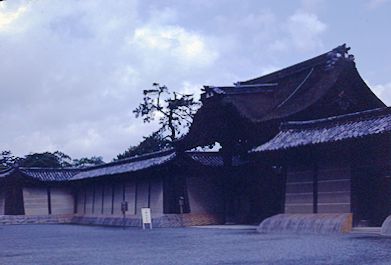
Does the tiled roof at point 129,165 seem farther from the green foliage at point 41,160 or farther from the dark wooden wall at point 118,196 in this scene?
the green foliage at point 41,160

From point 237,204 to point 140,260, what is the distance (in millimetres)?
19414

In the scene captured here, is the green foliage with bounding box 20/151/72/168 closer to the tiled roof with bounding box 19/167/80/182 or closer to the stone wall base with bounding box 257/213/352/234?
the tiled roof with bounding box 19/167/80/182

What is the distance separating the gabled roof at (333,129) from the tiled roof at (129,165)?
880 centimetres

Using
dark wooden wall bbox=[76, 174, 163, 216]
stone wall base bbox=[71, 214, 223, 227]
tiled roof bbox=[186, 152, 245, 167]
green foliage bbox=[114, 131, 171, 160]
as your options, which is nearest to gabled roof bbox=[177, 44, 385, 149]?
tiled roof bbox=[186, 152, 245, 167]

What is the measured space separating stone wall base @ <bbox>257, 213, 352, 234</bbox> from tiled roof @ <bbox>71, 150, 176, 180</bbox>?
9.84 m

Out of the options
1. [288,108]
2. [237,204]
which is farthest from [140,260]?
[237,204]

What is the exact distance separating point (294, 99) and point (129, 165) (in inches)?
485

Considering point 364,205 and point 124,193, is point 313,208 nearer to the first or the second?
point 364,205

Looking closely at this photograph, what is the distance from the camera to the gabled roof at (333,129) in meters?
18.6

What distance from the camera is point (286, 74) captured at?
31297 millimetres

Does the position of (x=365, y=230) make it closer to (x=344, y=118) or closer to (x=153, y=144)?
(x=344, y=118)

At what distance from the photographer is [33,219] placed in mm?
40812

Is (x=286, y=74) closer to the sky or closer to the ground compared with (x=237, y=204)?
closer to the sky

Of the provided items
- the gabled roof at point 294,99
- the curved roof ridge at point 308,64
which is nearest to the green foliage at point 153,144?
the curved roof ridge at point 308,64
